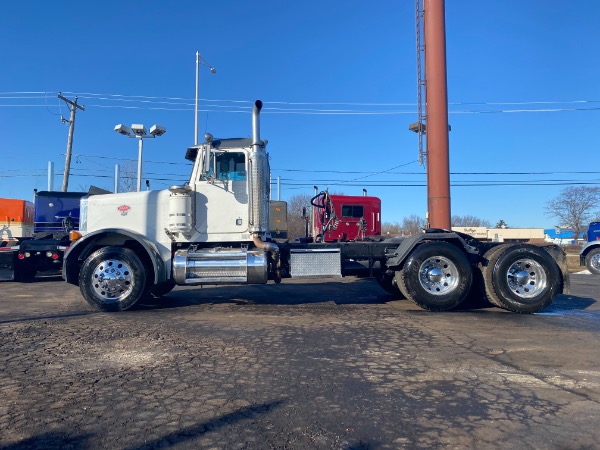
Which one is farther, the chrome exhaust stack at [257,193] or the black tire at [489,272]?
the chrome exhaust stack at [257,193]

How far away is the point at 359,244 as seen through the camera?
862 centimetres

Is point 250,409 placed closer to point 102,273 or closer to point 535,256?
point 102,273

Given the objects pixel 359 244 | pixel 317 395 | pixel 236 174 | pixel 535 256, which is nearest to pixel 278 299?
pixel 359 244

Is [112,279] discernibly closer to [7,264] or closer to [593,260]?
[7,264]

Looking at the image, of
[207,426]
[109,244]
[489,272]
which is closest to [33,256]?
[109,244]

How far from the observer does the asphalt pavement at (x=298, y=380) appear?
2.96m

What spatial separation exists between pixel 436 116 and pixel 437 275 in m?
6.54

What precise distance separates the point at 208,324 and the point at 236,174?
10.2 ft

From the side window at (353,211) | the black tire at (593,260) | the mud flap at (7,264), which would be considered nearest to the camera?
the mud flap at (7,264)

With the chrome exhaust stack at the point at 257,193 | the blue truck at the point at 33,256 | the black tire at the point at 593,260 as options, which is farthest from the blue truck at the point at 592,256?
the blue truck at the point at 33,256

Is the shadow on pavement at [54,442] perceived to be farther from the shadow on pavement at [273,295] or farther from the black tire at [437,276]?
the black tire at [437,276]

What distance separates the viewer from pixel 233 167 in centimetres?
838

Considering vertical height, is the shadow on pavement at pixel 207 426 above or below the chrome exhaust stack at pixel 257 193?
below

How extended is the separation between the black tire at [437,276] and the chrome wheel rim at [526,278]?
794 millimetres
